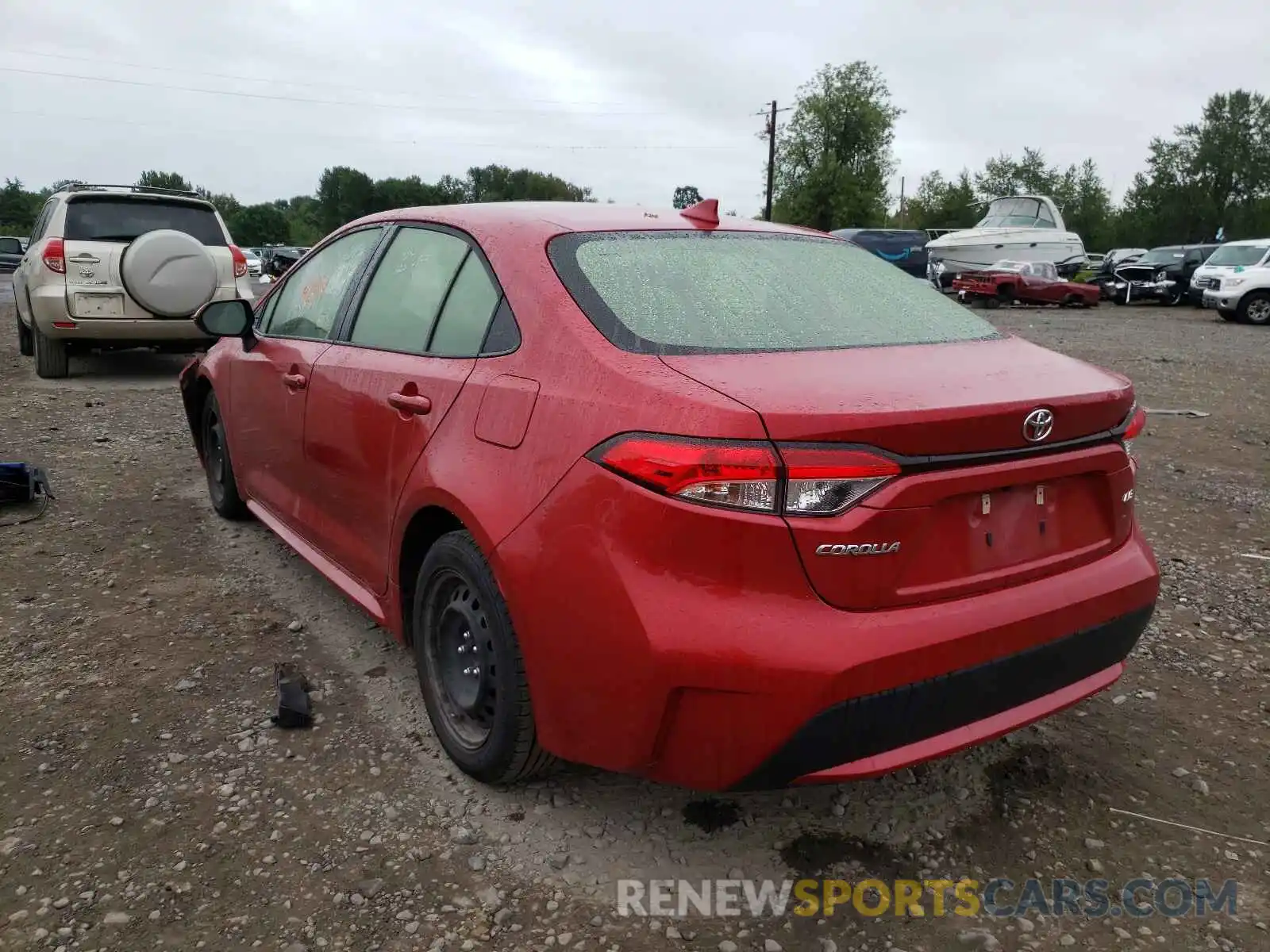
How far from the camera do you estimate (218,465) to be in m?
4.88

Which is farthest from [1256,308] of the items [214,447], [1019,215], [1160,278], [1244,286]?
[214,447]

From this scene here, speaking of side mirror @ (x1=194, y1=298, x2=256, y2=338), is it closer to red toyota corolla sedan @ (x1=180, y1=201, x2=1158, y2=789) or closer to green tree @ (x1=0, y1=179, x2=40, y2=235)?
red toyota corolla sedan @ (x1=180, y1=201, x2=1158, y2=789)

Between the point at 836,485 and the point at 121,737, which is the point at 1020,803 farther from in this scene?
the point at 121,737

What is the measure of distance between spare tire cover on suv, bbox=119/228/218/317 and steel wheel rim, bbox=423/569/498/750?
6.87 metres

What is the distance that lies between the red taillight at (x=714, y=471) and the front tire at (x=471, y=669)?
0.62 m

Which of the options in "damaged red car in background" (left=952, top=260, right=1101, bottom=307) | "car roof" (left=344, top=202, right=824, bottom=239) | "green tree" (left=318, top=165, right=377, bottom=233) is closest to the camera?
"car roof" (left=344, top=202, right=824, bottom=239)

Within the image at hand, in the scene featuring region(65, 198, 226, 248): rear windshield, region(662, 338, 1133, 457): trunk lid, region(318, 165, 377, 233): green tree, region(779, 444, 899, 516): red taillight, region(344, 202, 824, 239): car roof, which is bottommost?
region(779, 444, 899, 516): red taillight

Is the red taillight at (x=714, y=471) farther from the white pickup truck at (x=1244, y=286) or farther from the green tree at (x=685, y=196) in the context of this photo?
the white pickup truck at (x=1244, y=286)

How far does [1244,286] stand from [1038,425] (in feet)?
65.0

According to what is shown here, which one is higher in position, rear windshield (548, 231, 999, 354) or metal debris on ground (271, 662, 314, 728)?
rear windshield (548, 231, 999, 354)

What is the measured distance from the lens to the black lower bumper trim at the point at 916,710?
1965 mm

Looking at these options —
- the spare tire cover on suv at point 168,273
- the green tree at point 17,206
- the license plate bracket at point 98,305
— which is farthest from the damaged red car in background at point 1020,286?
the green tree at point 17,206

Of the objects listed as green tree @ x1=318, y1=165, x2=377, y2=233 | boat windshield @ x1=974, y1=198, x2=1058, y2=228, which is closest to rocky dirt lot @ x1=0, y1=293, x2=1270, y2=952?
boat windshield @ x1=974, y1=198, x2=1058, y2=228

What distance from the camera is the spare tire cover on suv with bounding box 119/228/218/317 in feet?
26.9
